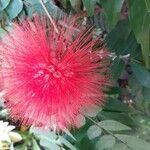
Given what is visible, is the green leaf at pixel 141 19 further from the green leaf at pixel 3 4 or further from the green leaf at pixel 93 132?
the green leaf at pixel 3 4

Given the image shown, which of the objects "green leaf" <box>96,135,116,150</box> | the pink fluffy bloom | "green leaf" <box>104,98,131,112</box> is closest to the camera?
the pink fluffy bloom

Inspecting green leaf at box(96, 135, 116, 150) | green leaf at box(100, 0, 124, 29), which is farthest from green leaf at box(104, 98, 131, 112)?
green leaf at box(100, 0, 124, 29)

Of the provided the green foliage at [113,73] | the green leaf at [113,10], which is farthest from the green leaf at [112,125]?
the green leaf at [113,10]

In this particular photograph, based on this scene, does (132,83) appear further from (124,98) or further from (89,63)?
(89,63)

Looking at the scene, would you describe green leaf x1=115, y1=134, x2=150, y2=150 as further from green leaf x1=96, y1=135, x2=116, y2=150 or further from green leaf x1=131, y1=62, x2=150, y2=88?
green leaf x1=131, y1=62, x2=150, y2=88

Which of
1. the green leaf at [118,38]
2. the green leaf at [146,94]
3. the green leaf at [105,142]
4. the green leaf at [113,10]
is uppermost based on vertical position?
the green leaf at [113,10]
